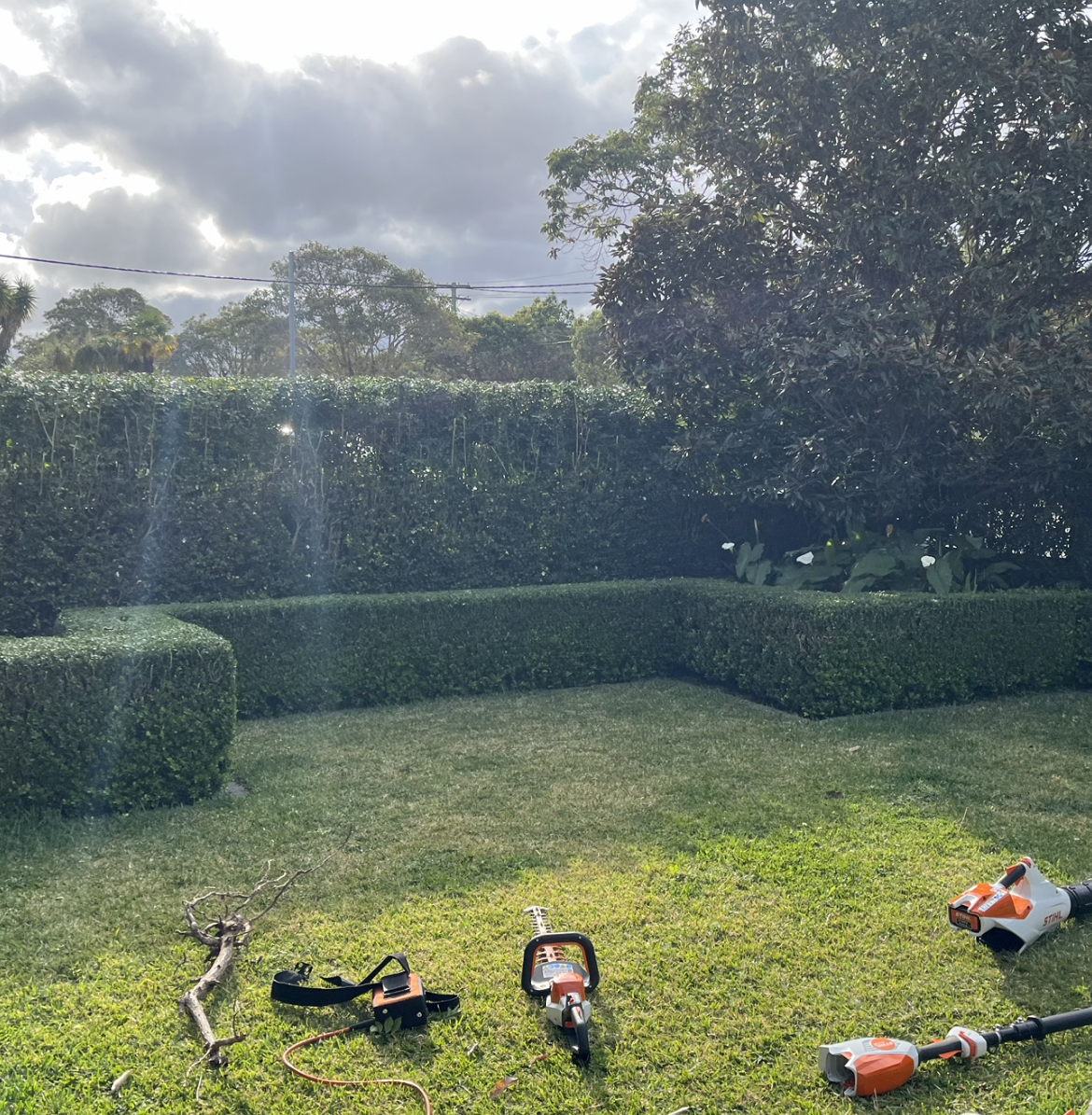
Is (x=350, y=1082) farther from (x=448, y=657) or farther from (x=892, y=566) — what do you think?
(x=892, y=566)

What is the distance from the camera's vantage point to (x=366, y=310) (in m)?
31.9

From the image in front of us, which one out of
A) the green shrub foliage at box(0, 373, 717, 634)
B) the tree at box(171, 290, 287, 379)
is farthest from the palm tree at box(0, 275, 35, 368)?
the green shrub foliage at box(0, 373, 717, 634)

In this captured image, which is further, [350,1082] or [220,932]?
[220,932]

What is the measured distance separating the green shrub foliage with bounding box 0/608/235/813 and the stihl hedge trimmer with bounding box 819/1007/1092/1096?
11.5 ft

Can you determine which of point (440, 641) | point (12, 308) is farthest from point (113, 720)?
point (12, 308)

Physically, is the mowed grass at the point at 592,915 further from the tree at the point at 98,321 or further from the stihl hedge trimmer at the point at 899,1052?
the tree at the point at 98,321

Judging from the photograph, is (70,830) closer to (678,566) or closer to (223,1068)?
(223,1068)

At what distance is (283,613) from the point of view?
6703 millimetres

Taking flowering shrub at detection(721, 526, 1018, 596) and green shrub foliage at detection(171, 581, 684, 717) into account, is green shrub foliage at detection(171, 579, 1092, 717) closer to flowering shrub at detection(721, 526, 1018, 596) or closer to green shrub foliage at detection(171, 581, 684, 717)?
green shrub foliage at detection(171, 581, 684, 717)

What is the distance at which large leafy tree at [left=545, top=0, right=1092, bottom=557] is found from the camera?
6750mm

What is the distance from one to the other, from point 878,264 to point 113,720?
6700mm

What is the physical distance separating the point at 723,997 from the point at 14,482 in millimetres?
5998

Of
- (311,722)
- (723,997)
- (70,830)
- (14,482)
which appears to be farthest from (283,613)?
(723,997)

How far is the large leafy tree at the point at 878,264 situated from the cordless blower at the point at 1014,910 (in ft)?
14.8
